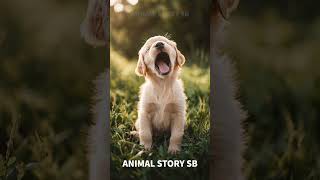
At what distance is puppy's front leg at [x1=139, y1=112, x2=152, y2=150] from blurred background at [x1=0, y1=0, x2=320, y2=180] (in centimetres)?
37

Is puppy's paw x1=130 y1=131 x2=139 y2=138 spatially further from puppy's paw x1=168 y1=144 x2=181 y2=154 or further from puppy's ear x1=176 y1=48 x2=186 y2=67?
puppy's ear x1=176 y1=48 x2=186 y2=67

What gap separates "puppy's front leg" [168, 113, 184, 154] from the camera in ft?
11.6

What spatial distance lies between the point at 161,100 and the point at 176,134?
239 mm

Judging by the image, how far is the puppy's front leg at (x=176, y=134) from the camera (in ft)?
11.6

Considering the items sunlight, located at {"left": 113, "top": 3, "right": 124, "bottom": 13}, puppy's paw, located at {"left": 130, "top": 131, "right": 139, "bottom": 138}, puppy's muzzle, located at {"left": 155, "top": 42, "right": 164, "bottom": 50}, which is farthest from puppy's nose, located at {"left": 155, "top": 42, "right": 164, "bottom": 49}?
puppy's paw, located at {"left": 130, "top": 131, "right": 139, "bottom": 138}

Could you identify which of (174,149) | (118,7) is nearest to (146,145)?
(174,149)

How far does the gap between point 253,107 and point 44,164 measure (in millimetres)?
1434

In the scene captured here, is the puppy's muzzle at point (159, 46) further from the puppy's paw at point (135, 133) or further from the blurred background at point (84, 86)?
the puppy's paw at point (135, 133)

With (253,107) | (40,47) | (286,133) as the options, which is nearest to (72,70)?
(40,47)

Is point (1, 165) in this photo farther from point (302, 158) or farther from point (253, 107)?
point (302, 158)

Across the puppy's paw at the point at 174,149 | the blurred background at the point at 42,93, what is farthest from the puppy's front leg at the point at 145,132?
the blurred background at the point at 42,93

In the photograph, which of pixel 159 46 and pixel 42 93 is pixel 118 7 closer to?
pixel 159 46

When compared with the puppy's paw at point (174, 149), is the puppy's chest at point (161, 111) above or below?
above

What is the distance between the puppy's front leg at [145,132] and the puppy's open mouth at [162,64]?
0.30 meters
